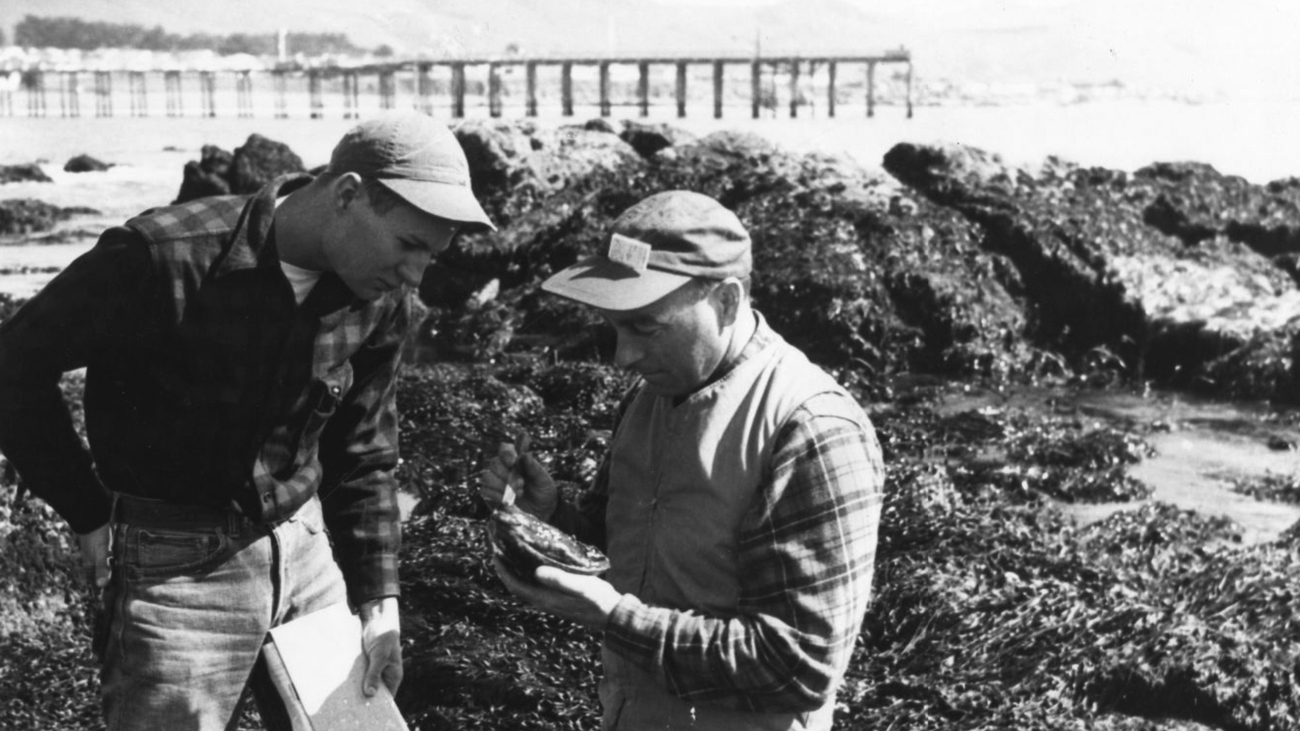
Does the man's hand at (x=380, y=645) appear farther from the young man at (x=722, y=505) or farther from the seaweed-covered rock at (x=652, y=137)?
the seaweed-covered rock at (x=652, y=137)

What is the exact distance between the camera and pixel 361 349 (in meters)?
3.07

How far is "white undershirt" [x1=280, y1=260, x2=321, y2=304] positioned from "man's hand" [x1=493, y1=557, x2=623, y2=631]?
863 millimetres

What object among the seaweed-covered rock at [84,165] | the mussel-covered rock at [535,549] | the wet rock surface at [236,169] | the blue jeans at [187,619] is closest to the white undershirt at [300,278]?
the blue jeans at [187,619]

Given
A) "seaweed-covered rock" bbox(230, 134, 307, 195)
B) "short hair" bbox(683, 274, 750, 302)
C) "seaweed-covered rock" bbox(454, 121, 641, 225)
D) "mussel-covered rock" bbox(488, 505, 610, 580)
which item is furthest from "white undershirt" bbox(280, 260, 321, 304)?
"seaweed-covered rock" bbox(230, 134, 307, 195)

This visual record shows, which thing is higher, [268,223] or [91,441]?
[268,223]

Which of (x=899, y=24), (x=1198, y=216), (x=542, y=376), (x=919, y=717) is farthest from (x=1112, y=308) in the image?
(x=899, y=24)

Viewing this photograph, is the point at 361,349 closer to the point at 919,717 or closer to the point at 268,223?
the point at 268,223

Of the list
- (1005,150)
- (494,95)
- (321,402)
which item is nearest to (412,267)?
(321,402)

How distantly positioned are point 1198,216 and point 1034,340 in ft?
9.25

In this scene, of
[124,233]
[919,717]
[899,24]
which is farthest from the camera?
[899,24]

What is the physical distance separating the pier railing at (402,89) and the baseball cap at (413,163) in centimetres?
3622

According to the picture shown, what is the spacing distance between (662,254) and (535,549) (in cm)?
53

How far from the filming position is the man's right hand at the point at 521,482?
2650mm

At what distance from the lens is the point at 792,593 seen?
222 centimetres
